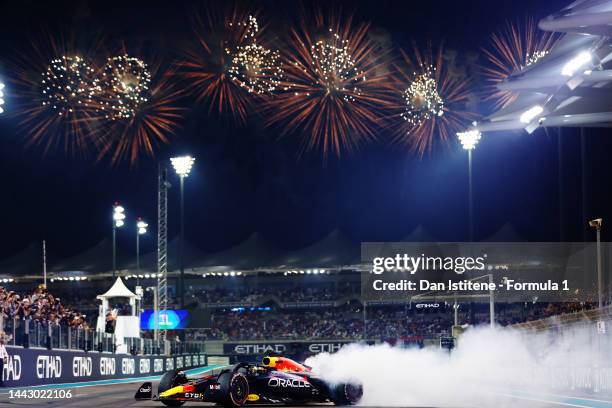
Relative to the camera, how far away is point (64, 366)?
30.4m

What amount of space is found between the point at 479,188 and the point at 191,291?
27420 mm

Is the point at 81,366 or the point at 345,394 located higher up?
the point at 345,394

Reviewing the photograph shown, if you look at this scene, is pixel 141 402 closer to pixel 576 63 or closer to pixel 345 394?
pixel 345 394

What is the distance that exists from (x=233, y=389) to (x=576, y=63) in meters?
11.8

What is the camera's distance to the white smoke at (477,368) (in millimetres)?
20062

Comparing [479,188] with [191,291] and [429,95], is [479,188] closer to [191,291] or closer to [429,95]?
[191,291]

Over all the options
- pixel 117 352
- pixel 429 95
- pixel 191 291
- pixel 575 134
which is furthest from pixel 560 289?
pixel 191 291

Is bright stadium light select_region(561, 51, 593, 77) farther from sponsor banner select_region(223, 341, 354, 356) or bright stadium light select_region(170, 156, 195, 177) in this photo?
sponsor banner select_region(223, 341, 354, 356)

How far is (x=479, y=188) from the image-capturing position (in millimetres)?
79312

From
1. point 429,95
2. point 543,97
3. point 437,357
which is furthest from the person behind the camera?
point 429,95

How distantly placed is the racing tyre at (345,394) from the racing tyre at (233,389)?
6.47 ft

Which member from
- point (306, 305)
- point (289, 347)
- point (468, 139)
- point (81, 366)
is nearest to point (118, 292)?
point (81, 366)

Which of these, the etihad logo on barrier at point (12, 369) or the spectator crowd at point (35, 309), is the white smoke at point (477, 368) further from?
the spectator crowd at point (35, 309)

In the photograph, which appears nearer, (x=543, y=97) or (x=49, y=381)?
(x=543, y=97)
